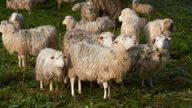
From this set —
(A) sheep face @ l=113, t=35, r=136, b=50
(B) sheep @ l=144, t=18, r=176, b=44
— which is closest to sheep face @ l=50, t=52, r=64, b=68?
(A) sheep face @ l=113, t=35, r=136, b=50

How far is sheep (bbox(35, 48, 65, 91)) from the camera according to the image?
10.6 metres

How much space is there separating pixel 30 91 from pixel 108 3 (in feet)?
24.4

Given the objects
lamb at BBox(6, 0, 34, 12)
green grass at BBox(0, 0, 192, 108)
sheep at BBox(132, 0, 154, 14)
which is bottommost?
green grass at BBox(0, 0, 192, 108)

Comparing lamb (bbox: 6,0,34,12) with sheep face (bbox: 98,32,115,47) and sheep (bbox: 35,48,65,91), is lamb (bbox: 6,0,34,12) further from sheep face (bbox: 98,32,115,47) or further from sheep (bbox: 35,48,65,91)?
sheep (bbox: 35,48,65,91)

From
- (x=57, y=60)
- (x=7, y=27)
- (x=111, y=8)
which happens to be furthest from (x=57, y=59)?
(x=111, y=8)

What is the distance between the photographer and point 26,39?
1352 cm

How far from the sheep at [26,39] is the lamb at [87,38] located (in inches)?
67.8

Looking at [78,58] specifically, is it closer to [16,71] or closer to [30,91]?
[30,91]

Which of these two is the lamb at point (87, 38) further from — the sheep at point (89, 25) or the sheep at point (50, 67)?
the sheep at point (89, 25)

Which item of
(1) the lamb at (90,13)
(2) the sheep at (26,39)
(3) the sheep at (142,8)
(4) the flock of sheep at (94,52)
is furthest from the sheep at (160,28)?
(3) the sheep at (142,8)

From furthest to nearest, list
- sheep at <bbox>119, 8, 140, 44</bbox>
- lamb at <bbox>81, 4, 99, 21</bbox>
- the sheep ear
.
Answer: lamb at <bbox>81, 4, 99, 21</bbox> < the sheep ear < sheep at <bbox>119, 8, 140, 44</bbox>

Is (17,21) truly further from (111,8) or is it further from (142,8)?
(142,8)

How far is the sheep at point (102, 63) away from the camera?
33.6ft

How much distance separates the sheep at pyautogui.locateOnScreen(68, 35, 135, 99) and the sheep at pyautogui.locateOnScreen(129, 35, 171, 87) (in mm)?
924
